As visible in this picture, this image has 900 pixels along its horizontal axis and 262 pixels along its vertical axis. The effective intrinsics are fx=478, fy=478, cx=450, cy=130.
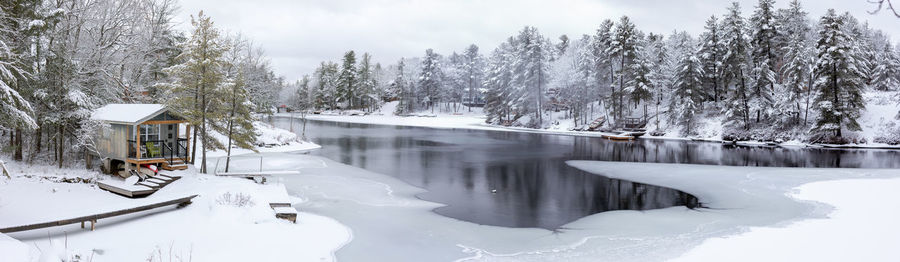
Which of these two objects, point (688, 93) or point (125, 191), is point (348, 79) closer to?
point (688, 93)

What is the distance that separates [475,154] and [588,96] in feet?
113

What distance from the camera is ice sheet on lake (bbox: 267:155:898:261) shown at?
36.7 ft

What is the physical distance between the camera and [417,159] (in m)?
30.8

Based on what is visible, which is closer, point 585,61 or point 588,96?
point 588,96

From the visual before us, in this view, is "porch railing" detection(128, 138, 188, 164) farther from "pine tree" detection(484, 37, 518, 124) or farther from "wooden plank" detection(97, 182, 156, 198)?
"pine tree" detection(484, 37, 518, 124)

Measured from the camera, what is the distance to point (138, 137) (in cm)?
1758

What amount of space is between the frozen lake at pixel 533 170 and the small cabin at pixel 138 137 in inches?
381

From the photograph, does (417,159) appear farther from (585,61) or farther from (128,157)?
(585,61)

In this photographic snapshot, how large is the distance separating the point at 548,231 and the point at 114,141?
16.8m

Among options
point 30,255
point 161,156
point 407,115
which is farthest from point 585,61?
point 30,255

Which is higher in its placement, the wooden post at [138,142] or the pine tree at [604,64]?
the pine tree at [604,64]

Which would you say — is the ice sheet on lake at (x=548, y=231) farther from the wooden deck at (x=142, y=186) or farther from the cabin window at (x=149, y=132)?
the cabin window at (x=149, y=132)

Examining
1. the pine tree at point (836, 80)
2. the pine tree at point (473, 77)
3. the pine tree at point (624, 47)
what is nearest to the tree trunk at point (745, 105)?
the pine tree at point (836, 80)

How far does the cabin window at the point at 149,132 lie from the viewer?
1893cm
